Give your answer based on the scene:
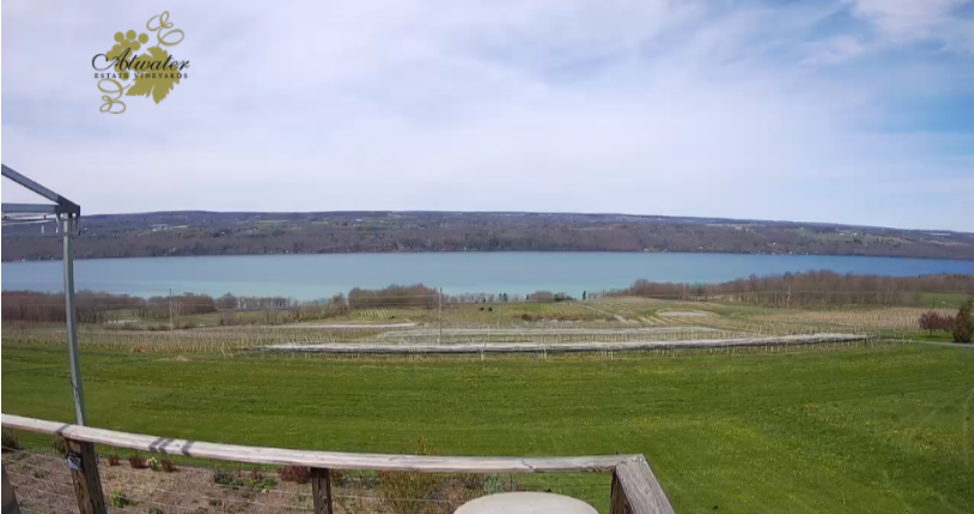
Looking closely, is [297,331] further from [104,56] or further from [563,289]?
[563,289]

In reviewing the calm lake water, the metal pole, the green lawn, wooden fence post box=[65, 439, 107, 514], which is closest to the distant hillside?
the calm lake water

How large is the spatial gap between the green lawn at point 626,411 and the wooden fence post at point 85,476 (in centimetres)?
445

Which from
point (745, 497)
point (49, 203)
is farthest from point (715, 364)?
point (49, 203)

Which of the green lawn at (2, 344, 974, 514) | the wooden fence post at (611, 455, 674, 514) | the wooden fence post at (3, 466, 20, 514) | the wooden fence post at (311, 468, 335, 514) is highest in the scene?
the wooden fence post at (3, 466, 20, 514)

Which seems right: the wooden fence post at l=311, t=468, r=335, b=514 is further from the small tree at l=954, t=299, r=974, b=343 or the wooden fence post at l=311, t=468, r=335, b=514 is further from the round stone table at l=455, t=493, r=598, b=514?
the small tree at l=954, t=299, r=974, b=343

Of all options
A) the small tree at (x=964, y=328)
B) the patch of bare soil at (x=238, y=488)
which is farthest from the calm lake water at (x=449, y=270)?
the patch of bare soil at (x=238, y=488)

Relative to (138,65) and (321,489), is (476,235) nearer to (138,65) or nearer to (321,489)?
(138,65)

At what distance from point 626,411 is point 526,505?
30.7 ft

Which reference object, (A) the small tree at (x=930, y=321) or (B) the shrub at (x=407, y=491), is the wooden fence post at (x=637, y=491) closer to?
(B) the shrub at (x=407, y=491)

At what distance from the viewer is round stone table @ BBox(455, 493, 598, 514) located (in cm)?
157

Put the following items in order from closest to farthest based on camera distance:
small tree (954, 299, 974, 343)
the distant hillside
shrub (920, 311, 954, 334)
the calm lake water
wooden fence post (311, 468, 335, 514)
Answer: wooden fence post (311, 468, 335, 514) → small tree (954, 299, 974, 343) → shrub (920, 311, 954, 334) → the distant hillside → the calm lake water

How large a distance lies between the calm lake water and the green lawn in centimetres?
1228

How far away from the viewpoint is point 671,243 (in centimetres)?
5200

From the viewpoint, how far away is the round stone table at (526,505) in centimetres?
157
